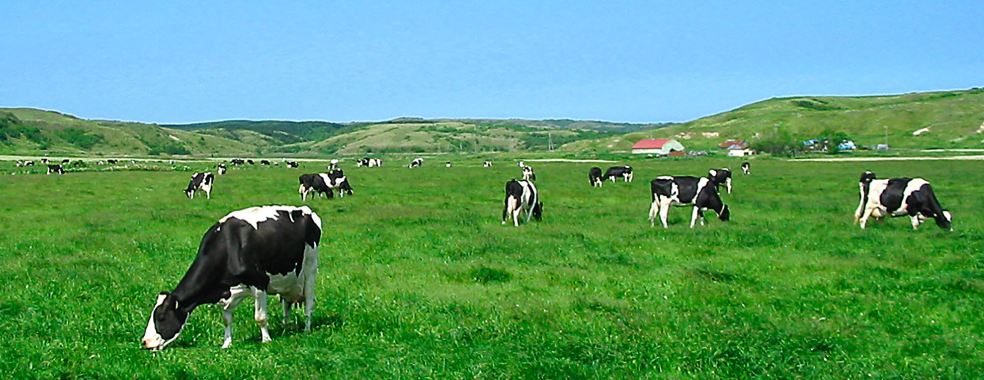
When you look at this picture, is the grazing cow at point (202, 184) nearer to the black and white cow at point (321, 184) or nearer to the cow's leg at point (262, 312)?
the black and white cow at point (321, 184)

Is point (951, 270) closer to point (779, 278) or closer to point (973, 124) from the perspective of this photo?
point (779, 278)

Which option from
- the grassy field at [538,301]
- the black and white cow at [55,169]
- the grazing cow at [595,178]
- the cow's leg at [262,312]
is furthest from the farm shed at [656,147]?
the cow's leg at [262,312]

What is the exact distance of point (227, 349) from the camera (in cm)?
954

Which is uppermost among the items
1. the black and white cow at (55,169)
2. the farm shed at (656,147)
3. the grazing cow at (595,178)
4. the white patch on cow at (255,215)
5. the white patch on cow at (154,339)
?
the white patch on cow at (255,215)

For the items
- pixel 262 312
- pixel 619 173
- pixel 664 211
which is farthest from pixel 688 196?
pixel 619 173

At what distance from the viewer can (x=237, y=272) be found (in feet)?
32.3

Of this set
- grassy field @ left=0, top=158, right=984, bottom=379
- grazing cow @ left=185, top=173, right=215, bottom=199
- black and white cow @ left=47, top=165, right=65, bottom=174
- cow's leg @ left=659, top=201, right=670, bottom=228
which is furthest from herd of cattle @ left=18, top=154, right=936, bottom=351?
black and white cow @ left=47, top=165, right=65, bottom=174

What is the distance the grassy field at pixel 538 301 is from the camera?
9000mm

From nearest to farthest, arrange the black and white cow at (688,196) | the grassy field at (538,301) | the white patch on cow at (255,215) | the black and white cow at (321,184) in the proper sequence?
the grassy field at (538,301), the white patch on cow at (255,215), the black and white cow at (688,196), the black and white cow at (321,184)

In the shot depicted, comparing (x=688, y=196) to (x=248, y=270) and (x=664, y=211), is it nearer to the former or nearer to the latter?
(x=664, y=211)

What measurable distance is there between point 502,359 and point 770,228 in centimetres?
1634

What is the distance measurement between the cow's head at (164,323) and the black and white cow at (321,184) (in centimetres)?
2955

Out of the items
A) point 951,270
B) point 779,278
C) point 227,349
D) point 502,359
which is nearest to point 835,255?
point 951,270

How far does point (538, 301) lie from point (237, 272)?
516cm
